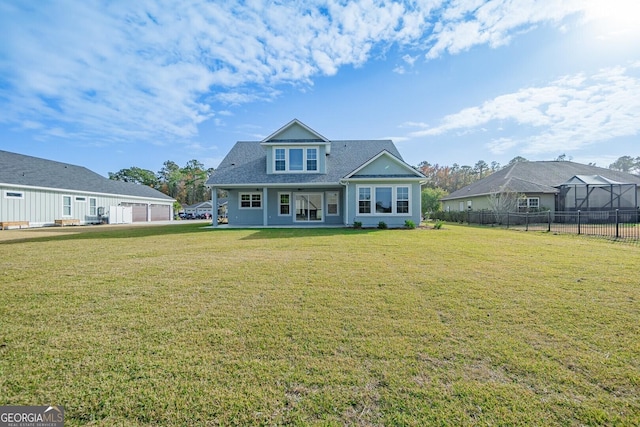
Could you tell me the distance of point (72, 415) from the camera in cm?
202

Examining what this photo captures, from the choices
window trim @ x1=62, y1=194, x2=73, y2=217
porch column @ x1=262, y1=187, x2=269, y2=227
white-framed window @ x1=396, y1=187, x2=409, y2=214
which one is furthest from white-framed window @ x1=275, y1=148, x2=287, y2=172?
window trim @ x1=62, y1=194, x2=73, y2=217

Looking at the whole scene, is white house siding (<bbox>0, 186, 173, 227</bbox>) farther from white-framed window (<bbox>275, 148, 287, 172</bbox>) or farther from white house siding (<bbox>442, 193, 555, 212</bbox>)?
white house siding (<bbox>442, 193, 555, 212</bbox>)

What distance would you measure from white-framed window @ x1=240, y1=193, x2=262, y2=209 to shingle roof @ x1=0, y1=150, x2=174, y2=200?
1618 centimetres

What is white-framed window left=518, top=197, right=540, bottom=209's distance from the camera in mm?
23380

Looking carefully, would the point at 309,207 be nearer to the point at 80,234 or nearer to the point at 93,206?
the point at 80,234

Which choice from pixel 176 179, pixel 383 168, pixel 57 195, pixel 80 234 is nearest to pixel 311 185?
pixel 383 168

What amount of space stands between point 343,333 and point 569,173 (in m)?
35.2

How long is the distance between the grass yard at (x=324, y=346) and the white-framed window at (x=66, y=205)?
22.9 m

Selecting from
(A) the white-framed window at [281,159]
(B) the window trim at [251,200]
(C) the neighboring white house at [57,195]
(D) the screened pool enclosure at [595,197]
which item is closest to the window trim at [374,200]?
(A) the white-framed window at [281,159]

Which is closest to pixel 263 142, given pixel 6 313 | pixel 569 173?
pixel 6 313

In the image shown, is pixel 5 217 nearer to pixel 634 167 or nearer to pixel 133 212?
pixel 133 212

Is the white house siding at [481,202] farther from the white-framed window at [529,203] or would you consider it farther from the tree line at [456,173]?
the tree line at [456,173]

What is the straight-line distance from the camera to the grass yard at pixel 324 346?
2102 millimetres

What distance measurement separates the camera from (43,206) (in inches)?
833
